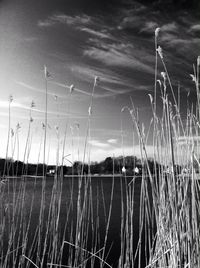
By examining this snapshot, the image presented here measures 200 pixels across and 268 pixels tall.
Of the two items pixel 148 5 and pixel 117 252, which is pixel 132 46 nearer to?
pixel 148 5

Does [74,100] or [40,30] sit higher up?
[40,30]

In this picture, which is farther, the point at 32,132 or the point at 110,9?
the point at 110,9

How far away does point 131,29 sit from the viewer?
10.1 feet

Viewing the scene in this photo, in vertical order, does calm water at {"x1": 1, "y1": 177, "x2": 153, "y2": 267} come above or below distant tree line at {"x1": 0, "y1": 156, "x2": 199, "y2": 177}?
below

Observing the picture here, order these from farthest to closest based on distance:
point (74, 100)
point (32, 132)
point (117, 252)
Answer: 1. point (117, 252)
2. point (74, 100)
3. point (32, 132)

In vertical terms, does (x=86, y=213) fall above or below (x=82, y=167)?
A: below

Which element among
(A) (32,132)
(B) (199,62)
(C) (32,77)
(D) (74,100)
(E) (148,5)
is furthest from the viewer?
(D) (74,100)

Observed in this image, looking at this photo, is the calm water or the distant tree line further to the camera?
the calm water

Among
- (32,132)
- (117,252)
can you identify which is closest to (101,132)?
(32,132)

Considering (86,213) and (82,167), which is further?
(86,213)

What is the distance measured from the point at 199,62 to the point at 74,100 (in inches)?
103

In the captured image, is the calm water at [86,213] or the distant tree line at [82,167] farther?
the calm water at [86,213]

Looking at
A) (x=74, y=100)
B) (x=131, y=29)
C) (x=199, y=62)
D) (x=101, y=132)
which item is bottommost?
(x=199, y=62)

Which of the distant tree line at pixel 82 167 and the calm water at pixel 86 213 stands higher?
the distant tree line at pixel 82 167
